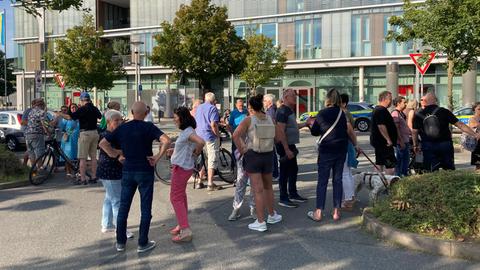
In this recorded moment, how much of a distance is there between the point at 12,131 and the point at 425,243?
48.7 ft

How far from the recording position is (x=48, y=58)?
119 ft

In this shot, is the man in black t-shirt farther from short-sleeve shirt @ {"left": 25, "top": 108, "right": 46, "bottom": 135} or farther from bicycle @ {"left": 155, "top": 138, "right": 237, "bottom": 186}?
short-sleeve shirt @ {"left": 25, "top": 108, "right": 46, "bottom": 135}

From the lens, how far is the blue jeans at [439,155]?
7312mm

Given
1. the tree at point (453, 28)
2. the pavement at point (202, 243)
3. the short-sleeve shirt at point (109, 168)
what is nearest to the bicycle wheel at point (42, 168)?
the pavement at point (202, 243)

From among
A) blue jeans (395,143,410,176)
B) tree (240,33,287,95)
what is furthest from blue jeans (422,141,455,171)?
tree (240,33,287,95)

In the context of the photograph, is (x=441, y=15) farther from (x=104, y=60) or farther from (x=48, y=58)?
(x=48, y=58)

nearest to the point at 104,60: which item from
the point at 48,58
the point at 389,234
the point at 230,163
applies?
the point at 48,58

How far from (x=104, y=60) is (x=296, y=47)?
47.3 feet

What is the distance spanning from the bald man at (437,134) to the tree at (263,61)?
2846cm

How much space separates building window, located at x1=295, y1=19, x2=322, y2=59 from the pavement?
102 ft

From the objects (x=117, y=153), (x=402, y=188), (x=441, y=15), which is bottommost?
(x=402, y=188)

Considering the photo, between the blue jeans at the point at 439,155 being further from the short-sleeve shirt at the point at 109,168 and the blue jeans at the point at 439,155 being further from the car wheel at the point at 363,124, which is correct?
the car wheel at the point at 363,124

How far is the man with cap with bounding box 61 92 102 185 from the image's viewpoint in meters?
9.41

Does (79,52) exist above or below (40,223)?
above
